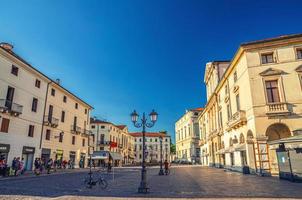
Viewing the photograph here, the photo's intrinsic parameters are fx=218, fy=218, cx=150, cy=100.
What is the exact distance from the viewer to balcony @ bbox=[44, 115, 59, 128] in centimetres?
2915

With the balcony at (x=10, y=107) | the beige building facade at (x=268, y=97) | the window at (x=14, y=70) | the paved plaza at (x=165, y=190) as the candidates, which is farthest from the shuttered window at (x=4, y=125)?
the beige building facade at (x=268, y=97)

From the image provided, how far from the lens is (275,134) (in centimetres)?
2097

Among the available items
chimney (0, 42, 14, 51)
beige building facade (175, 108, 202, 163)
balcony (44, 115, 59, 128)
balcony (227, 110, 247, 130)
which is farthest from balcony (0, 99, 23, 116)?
beige building facade (175, 108, 202, 163)

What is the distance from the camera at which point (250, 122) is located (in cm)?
2088

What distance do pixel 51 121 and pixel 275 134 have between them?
90.5 ft

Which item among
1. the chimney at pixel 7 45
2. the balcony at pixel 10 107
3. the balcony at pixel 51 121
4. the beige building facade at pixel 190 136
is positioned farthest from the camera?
the beige building facade at pixel 190 136

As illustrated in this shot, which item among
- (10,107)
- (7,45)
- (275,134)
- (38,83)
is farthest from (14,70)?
(275,134)

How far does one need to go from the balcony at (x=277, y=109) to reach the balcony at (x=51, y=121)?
26248 millimetres

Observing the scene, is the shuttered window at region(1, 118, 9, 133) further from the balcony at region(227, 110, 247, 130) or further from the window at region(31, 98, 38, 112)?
the balcony at region(227, 110, 247, 130)

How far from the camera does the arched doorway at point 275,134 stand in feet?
61.2

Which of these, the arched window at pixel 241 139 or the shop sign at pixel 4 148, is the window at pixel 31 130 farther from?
the arched window at pixel 241 139

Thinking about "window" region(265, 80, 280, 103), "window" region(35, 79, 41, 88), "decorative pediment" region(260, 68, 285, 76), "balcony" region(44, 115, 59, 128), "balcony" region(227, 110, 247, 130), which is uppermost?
"window" region(35, 79, 41, 88)

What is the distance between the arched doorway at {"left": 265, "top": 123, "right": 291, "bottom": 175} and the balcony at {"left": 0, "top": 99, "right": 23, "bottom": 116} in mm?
25046

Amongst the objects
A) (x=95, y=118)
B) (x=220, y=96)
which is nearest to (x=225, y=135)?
(x=220, y=96)
